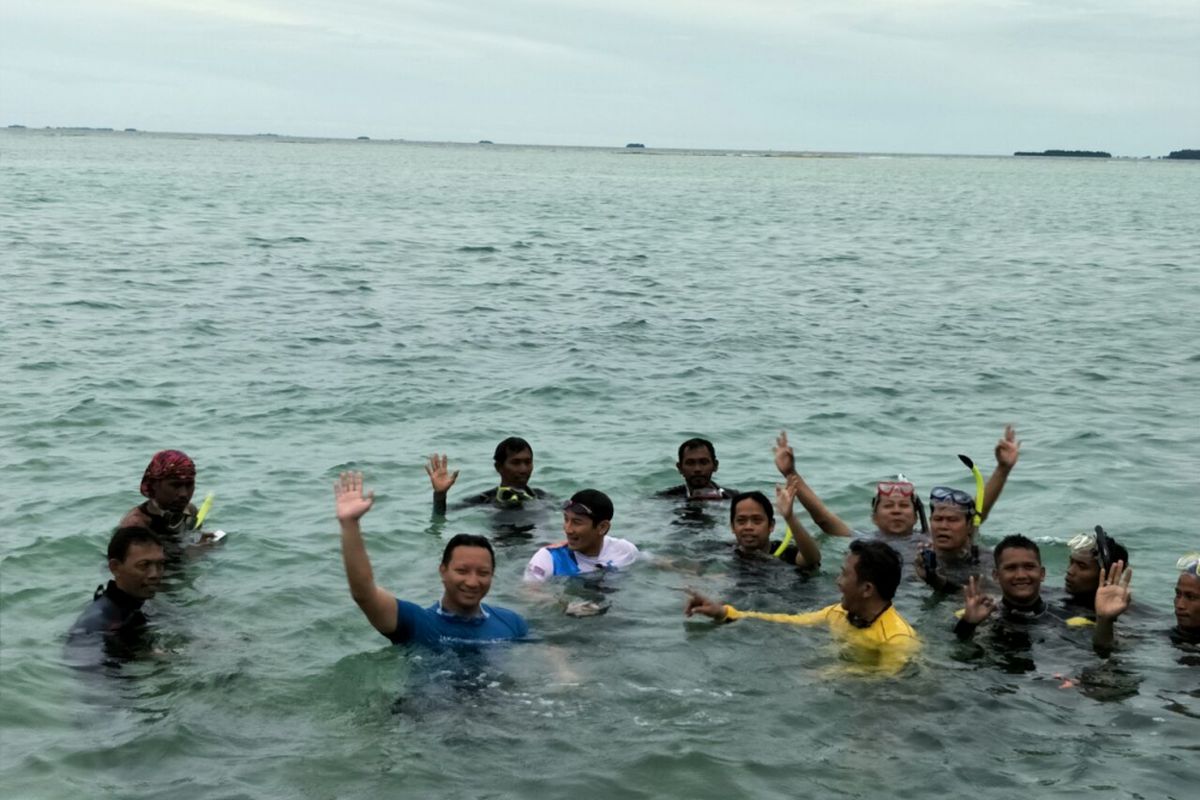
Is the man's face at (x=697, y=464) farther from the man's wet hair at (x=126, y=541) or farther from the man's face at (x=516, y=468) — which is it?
the man's wet hair at (x=126, y=541)

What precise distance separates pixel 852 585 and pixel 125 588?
4.94 metres

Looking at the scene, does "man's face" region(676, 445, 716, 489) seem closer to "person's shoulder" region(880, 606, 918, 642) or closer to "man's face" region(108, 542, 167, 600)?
"person's shoulder" region(880, 606, 918, 642)

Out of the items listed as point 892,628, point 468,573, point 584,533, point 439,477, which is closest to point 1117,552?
point 892,628

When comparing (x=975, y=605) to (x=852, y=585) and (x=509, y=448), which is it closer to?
(x=852, y=585)

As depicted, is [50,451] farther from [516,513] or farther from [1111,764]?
[1111,764]

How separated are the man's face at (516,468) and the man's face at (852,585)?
4686 millimetres

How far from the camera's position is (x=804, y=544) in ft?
36.3

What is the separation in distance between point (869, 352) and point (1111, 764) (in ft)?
52.6

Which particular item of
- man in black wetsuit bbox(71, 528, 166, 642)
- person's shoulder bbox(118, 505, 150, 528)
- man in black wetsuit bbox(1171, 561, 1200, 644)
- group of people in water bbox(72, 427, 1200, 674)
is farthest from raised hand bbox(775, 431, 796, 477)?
person's shoulder bbox(118, 505, 150, 528)

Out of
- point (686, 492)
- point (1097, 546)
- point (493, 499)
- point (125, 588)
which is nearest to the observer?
point (125, 588)

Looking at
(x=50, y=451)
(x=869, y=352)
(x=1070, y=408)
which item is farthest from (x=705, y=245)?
(x=50, y=451)

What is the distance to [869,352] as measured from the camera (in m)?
23.6

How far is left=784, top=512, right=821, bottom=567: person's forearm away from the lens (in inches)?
422

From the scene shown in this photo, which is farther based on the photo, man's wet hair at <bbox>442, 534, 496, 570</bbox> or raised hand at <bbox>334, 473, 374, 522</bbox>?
man's wet hair at <bbox>442, 534, 496, 570</bbox>
